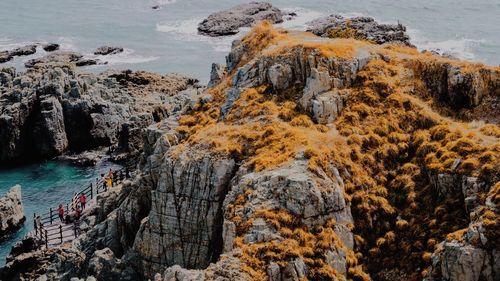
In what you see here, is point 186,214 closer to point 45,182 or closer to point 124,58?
point 45,182

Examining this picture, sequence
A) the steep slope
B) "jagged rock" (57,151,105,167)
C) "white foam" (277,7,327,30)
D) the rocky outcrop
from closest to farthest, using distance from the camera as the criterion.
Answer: the steep slope
"jagged rock" (57,151,105,167)
the rocky outcrop
"white foam" (277,7,327,30)

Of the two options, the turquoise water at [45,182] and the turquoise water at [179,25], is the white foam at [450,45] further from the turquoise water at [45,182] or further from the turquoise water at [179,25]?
the turquoise water at [45,182]

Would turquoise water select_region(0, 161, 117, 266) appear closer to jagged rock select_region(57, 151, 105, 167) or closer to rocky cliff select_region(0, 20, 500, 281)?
jagged rock select_region(57, 151, 105, 167)

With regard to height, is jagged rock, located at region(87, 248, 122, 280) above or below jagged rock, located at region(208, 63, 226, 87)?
below

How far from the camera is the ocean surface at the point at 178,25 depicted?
124 meters

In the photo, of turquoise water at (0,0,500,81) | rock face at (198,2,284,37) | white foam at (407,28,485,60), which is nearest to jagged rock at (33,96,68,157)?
turquoise water at (0,0,500,81)

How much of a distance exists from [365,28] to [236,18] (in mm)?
37453

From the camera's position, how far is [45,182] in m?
78.2

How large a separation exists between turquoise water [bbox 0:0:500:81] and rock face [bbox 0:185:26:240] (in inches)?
2075

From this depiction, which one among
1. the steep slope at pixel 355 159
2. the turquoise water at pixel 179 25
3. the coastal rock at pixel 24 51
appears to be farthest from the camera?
the coastal rock at pixel 24 51

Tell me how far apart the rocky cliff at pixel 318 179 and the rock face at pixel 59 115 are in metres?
38.5

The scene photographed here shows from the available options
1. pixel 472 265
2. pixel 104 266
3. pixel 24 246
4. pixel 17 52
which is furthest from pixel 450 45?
pixel 472 265

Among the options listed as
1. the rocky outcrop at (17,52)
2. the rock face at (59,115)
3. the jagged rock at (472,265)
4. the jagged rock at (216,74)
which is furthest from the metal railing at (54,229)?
the rocky outcrop at (17,52)

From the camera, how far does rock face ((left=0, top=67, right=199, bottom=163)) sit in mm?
85875
